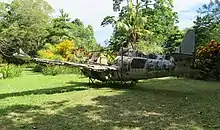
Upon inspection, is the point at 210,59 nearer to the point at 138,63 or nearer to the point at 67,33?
the point at 138,63

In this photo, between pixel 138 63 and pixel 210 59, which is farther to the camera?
pixel 210 59

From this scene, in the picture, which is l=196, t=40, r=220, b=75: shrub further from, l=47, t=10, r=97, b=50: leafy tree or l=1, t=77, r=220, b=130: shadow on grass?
l=47, t=10, r=97, b=50: leafy tree

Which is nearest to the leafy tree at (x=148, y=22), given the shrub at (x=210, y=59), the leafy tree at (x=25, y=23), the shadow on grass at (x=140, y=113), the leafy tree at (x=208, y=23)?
the leafy tree at (x=208, y=23)

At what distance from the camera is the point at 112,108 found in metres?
8.27

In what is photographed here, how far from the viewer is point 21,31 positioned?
30.3m

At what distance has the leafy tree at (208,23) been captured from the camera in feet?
70.5

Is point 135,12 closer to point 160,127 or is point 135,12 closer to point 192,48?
point 192,48

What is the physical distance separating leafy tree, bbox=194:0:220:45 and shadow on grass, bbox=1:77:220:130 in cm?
1188

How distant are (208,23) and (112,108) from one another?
17009mm

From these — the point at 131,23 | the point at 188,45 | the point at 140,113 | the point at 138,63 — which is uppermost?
the point at 131,23

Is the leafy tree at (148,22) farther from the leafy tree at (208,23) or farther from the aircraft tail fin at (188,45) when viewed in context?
the aircraft tail fin at (188,45)

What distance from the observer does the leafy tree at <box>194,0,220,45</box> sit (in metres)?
21.5

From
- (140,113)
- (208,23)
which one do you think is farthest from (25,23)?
(140,113)

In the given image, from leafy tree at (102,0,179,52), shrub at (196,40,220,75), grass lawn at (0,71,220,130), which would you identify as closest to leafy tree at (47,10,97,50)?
leafy tree at (102,0,179,52)
